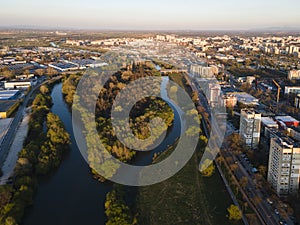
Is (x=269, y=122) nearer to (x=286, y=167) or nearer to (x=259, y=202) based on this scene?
(x=286, y=167)

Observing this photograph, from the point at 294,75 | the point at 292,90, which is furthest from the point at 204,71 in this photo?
the point at 292,90

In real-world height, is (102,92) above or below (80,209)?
above

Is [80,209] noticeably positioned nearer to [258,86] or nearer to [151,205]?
[151,205]

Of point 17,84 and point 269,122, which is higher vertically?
point 17,84

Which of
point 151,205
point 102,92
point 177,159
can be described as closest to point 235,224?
point 151,205

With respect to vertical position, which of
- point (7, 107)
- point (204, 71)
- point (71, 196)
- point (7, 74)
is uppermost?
point (204, 71)

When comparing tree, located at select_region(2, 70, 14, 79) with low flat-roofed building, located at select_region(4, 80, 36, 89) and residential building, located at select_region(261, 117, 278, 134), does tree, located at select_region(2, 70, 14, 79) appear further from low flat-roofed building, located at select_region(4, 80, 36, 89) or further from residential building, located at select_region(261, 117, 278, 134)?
residential building, located at select_region(261, 117, 278, 134)

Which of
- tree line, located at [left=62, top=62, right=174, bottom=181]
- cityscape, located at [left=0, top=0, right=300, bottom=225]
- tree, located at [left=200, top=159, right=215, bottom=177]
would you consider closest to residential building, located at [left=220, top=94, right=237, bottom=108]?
cityscape, located at [left=0, top=0, right=300, bottom=225]
